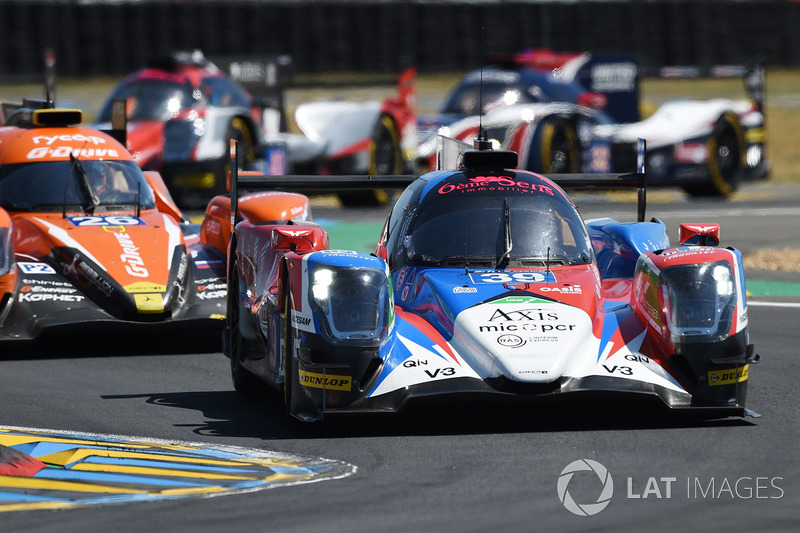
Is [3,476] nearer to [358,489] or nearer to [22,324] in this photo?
[358,489]

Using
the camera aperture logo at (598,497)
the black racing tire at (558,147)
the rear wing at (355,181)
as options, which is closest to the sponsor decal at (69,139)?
the rear wing at (355,181)

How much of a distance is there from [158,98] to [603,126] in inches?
253

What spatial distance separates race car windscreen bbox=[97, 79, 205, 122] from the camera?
19.2 metres

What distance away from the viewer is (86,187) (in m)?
11.3

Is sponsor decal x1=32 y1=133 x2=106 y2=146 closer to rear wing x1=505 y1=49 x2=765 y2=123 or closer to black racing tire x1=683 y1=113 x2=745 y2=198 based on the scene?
rear wing x1=505 y1=49 x2=765 y2=123

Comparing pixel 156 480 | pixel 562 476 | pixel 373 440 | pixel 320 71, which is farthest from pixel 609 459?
pixel 320 71

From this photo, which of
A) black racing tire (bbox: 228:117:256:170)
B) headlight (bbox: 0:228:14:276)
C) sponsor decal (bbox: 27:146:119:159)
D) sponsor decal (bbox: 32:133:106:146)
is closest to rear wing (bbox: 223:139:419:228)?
headlight (bbox: 0:228:14:276)

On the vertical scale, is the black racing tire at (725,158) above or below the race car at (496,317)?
below

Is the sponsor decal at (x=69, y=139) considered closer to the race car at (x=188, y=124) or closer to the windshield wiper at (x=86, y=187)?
the windshield wiper at (x=86, y=187)

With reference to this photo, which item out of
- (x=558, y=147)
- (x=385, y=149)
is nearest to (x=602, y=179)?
(x=558, y=147)

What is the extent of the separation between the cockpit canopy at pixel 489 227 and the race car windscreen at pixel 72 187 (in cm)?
348

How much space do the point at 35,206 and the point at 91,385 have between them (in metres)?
2.50

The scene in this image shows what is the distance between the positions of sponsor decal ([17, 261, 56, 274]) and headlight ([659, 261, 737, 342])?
4643 millimetres

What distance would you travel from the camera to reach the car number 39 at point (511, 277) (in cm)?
780
